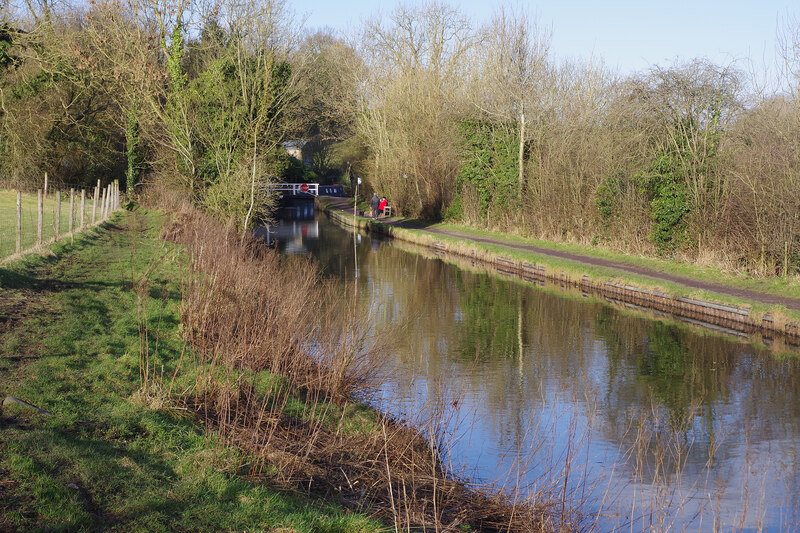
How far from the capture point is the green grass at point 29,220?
16678 millimetres

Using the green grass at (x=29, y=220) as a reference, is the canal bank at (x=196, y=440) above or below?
below

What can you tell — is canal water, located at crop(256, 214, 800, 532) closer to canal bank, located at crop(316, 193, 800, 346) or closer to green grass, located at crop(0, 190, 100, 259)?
canal bank, located at crop(316, 193, 800, 346)

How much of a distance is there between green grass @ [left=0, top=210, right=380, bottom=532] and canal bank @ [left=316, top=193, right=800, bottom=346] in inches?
420

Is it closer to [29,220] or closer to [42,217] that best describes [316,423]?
[42,217]

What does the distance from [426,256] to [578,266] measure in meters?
8.55

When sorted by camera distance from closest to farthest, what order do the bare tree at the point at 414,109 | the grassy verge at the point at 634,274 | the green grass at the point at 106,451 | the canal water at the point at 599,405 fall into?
the green grass at the point at 106,451 → the canal water at the point at 599,405 → the grassy verge at the point at 634,274 → the bare tree at the point at 414,109

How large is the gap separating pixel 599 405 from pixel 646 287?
841 cm

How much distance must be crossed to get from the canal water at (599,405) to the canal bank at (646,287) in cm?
67

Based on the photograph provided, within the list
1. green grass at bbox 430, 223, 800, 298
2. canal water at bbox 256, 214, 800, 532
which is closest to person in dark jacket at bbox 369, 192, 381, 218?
green grass at bbox 430, 223, 800, 298

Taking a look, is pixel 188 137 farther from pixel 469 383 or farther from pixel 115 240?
pixel 469 383

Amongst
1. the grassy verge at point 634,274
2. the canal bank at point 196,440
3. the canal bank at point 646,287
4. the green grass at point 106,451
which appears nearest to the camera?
the green grass at point 106,451

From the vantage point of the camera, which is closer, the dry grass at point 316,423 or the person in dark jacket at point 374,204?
the dry grass at point 316,423

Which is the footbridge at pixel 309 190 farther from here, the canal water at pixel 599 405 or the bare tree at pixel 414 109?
the canal water at pixel 599 405

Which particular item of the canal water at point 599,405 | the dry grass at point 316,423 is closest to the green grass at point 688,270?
the canal water at point 599,405
